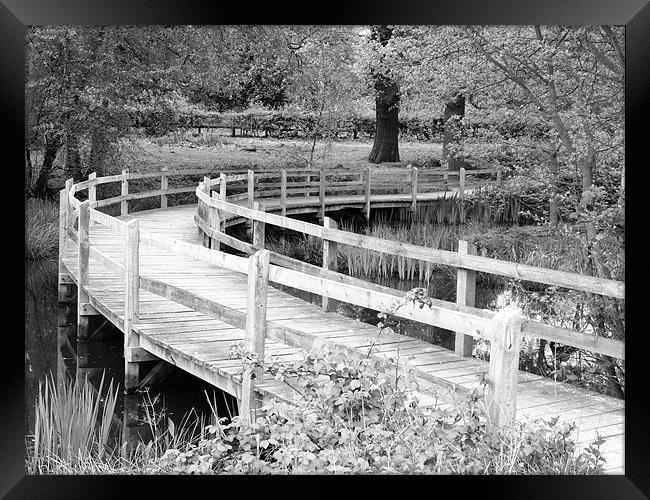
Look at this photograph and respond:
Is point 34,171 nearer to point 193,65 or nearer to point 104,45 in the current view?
point 104,45

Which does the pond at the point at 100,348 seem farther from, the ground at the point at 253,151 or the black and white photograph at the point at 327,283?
the ground at the point at 253,151

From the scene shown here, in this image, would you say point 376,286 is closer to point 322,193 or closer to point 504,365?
point 504,365

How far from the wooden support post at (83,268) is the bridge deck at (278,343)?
0.12 m

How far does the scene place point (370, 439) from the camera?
390 cm

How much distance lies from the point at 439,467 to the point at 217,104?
2116 cm

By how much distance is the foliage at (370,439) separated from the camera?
12.3 feet

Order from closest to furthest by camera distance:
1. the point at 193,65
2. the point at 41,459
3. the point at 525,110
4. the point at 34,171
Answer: the point at 41,459
the point at 525,110
the point at 34,171
the point at 193,65

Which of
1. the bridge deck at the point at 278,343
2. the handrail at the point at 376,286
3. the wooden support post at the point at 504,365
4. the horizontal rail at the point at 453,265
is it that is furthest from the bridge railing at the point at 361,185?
the wooden support post at the point at 504,365

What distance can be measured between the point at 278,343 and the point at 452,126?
20.8 feet

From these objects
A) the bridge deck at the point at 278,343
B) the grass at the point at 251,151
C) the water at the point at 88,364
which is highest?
the grass at the point at 251,151

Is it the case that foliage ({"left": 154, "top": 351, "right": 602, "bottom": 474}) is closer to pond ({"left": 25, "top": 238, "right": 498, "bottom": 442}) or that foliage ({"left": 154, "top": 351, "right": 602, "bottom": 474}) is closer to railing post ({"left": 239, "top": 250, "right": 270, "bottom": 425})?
railing post ({"left": 239, "top": 250, "right": 270, "bottom": 425})

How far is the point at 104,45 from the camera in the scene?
50.4 ft
